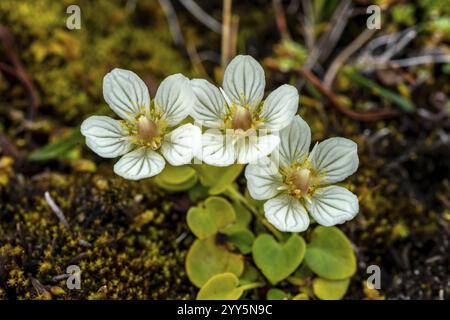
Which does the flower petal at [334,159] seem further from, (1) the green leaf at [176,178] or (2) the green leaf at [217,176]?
(1) the green leaf at [176,178]

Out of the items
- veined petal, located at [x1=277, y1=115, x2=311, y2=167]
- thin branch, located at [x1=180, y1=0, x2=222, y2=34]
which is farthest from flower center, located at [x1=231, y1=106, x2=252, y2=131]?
thin branch, located at [x1=180, y1=0, x2=222, y2=34]

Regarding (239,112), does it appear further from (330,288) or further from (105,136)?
(330,288)

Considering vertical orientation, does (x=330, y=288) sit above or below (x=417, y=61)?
below

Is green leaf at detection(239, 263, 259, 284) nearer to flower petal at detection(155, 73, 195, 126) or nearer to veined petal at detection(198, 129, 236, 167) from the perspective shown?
veined petal at detection(198, 129, 236, 167)

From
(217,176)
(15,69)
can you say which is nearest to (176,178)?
(217,176)

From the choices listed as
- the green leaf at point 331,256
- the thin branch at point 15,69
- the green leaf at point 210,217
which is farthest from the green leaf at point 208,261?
the thin branch at point 15,69

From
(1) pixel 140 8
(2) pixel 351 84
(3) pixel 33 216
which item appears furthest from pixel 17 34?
(2) pixel 351 84
